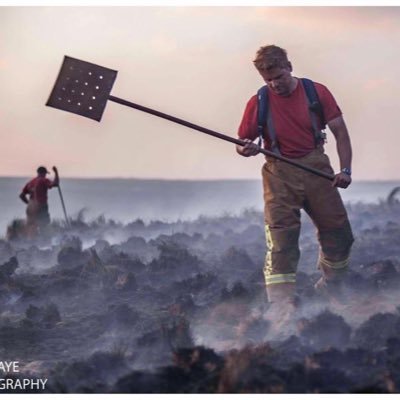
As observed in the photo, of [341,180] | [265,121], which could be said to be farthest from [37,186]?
[341,180]

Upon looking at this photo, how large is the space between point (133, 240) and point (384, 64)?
2291 mm

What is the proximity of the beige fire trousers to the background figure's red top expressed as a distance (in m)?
0.09

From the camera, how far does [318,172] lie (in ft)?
24.2

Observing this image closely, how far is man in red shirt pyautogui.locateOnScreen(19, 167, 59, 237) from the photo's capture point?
26.1 ft

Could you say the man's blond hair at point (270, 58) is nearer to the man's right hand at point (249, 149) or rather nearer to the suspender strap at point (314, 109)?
the suspender strap at point (314, 109)

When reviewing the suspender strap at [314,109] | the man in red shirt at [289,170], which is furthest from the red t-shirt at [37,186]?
the suspender strap at [314,109]

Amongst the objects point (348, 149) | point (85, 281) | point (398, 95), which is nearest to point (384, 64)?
point (398, 95)

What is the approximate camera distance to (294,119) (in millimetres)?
7387

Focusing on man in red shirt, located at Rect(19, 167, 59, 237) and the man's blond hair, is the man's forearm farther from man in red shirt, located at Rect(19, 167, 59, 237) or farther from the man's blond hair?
man in red shirt, located at Rect(19, 167, 59, 237)

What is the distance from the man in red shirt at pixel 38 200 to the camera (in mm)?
7941

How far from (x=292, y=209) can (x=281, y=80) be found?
2.98 feet

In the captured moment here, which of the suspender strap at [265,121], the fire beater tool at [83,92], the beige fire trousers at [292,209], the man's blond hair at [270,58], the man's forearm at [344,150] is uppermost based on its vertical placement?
the man's blond hair at [270,58]

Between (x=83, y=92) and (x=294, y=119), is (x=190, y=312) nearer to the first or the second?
(x=294, y=119)

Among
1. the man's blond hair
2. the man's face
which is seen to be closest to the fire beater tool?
the man's face
